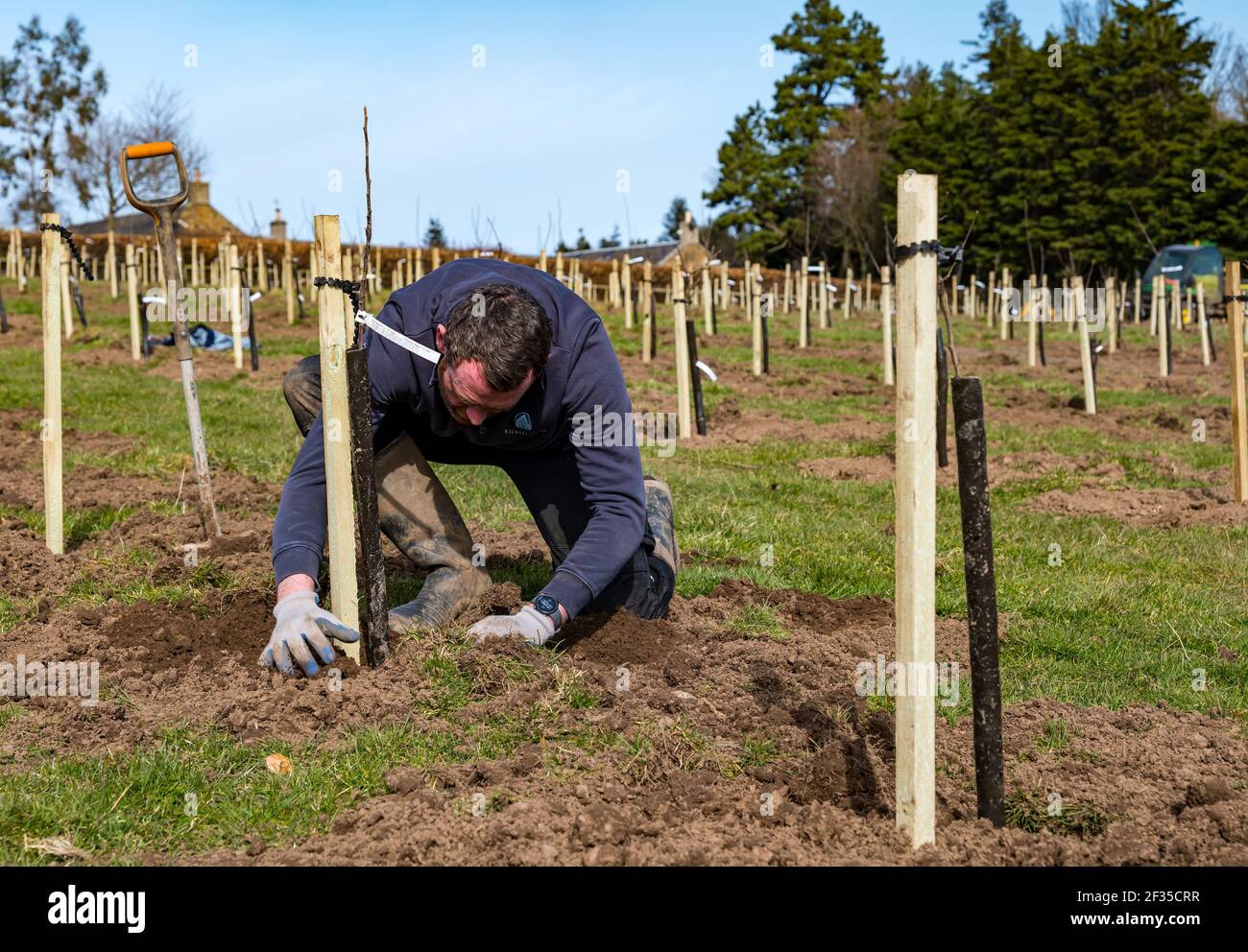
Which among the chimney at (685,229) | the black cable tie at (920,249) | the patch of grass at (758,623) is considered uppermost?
the chimney at (685,229)

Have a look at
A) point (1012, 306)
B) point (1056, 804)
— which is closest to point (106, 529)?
point (1056, 804)

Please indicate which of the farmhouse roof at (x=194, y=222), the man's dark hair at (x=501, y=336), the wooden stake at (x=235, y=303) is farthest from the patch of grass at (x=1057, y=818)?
the farmhouse roof at (x=194, y=222)

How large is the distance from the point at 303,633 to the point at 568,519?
4.52 feet

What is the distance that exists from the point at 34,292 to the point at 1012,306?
945 inches

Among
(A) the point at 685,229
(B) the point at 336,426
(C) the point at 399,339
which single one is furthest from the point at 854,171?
(B) the point at 336,426

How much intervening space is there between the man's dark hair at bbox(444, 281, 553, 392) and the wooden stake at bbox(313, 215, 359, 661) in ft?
1.23

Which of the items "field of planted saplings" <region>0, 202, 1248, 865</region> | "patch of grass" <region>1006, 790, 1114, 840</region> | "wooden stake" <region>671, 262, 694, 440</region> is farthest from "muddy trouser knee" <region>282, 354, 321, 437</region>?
"wooden stake" <region>671, 262, 694, 440</region>

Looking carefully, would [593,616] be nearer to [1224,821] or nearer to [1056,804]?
[1056,804]

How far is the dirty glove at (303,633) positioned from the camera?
362 centimetres

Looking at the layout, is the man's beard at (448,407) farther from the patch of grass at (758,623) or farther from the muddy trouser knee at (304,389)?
the patch of grass at (758,623)

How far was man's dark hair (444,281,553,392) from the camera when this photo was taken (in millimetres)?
3572

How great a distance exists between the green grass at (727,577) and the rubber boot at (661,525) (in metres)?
0.41

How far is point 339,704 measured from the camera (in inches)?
143

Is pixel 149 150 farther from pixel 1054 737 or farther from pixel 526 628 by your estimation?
pixel 1054 737
